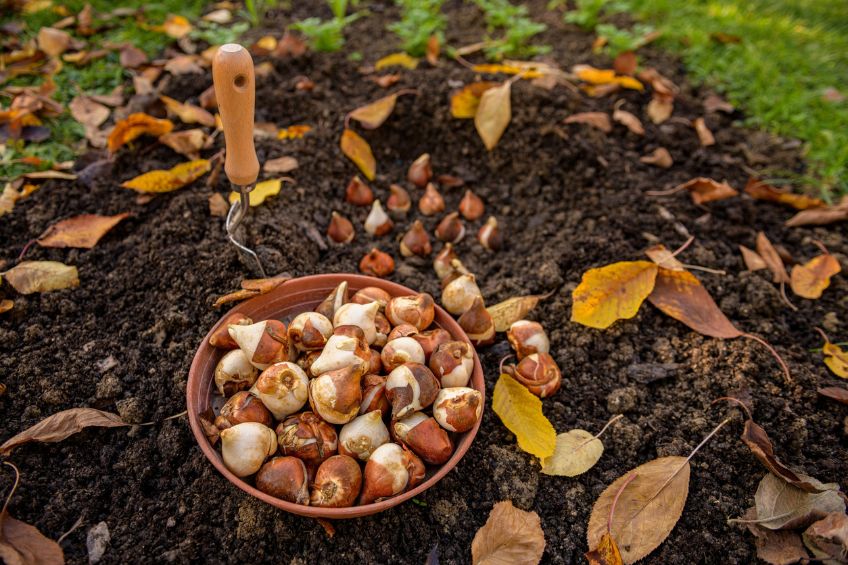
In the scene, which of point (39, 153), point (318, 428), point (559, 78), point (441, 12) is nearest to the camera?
point (318, 428)

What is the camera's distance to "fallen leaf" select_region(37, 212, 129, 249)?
1922 mm

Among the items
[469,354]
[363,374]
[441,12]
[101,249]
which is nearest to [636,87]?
[441,12]

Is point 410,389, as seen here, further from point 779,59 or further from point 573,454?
point 779,59

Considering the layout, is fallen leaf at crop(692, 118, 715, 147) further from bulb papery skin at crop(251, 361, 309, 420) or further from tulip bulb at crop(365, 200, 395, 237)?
bulb papery skin at crop(251, 361, 309, 420)

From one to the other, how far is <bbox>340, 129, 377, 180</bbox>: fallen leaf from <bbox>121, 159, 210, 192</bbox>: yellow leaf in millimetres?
558

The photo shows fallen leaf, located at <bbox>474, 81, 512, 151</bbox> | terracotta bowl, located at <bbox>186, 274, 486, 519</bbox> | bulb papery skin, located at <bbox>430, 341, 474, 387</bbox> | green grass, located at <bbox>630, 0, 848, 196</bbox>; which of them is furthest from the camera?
green grass, located at <bbox>630, 0, 848, 196</bbox>

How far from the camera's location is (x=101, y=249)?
1939 millimetres

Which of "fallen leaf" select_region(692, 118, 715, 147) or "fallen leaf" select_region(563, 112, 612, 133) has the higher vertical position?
"fallen leaf" select_region(563, 112, 612, 133)

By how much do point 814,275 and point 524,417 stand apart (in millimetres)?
1303

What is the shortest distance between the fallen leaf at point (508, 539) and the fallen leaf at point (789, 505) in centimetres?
55

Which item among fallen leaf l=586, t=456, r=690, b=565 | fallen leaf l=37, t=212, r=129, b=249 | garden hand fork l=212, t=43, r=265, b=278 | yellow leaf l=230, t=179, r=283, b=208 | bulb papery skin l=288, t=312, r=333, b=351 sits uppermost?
garden hand fork l=212, t=43, r=265, b=278

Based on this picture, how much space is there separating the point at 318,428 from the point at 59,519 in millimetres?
641

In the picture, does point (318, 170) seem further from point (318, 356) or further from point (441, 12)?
→ point (441, 12)

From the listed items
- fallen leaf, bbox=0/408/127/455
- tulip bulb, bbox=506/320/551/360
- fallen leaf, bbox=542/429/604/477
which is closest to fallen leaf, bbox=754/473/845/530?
fallen leaf, bbox=542/429/604/477
